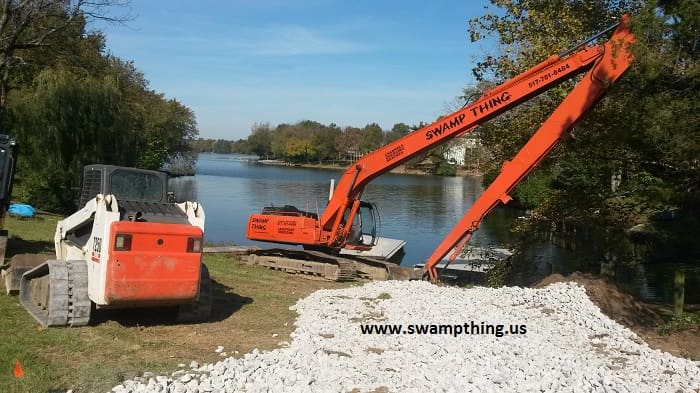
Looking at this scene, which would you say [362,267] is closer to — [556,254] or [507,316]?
[507,316]

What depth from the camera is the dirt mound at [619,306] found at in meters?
9.66

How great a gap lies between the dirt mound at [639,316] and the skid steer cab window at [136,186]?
714 cm

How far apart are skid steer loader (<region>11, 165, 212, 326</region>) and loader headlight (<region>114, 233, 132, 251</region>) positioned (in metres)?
0.01

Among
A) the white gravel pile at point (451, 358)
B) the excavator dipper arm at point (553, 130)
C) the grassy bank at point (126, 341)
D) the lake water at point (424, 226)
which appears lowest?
the lake water at point (424, 226)

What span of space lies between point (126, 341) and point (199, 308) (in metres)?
1.46

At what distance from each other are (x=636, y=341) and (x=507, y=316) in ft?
5.74

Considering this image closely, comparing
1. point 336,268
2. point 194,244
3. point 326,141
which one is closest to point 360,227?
point 336,268

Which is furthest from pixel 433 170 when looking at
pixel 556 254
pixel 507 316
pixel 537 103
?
pixel 507 316

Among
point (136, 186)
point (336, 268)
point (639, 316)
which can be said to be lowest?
point (336, 268)

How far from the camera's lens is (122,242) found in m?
7.32

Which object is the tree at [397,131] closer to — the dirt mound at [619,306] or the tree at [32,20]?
the tree at [32,20]

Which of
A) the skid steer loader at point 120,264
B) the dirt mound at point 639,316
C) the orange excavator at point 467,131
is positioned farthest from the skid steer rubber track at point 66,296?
the orange excavator at point 467,131

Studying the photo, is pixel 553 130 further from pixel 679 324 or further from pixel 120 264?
pixel 120 264

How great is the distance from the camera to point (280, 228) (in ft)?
51.1
